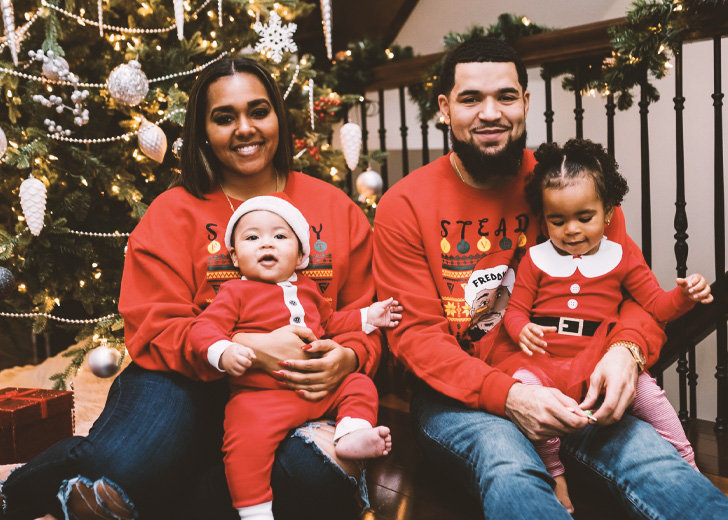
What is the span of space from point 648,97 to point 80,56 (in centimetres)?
215

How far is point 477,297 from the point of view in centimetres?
161

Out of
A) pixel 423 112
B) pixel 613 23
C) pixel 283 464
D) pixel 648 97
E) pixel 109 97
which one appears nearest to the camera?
pixel 283 464

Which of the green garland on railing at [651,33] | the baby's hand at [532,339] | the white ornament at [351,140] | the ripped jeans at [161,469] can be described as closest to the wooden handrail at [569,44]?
the green garland on railing at [651,33]

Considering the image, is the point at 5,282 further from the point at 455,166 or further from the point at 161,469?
the point at 455,166

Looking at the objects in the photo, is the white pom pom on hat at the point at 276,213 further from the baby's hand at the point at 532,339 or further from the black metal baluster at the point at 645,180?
the black metal baluster at the point at 645,180

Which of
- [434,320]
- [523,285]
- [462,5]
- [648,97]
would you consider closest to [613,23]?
[648,97]

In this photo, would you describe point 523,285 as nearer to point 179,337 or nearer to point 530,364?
point 530,364

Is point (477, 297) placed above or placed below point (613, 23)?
below

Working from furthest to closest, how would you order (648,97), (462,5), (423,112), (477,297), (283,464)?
1. (462,5)
2. (423,112)
3. (648,97)
4. (477,297)
5. (283,464)

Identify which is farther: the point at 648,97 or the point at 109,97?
→ the point at 109,97

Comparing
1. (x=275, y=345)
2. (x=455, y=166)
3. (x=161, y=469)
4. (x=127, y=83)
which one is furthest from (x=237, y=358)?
(x=127, y=83)

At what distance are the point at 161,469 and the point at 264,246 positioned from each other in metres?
0.56

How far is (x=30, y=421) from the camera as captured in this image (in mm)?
1786

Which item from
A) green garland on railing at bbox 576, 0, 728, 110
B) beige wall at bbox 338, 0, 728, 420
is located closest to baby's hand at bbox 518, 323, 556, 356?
green garland on railing at bbox 576, 0, 728, 110
